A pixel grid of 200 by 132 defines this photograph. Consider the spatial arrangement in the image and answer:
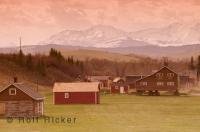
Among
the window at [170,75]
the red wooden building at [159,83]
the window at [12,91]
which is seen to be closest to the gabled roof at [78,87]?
the window at [12,91]

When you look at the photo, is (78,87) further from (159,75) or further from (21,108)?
(159,75)

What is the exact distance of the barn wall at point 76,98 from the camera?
344 feet

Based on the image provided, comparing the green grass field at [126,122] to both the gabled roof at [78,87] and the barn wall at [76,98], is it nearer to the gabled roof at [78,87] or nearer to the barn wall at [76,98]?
the barn wall at [76,98]

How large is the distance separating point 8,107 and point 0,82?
94952 millimetres

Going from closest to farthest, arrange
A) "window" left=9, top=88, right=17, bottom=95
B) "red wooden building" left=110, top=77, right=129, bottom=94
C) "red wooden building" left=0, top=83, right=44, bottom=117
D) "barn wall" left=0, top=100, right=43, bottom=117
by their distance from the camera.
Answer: "barn wall" left=0, top=100, right=43, bottom=117 → "red wooden building" left=0, top=83, right=44, bottom=117 → "window" left=9, top=88, right=17, bottom=95 → "red wooden building" left=110, top=77, right=129, bottom=94

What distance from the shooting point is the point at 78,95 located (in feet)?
346

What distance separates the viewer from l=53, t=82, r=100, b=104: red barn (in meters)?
105

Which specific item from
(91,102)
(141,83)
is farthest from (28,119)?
(141,83)

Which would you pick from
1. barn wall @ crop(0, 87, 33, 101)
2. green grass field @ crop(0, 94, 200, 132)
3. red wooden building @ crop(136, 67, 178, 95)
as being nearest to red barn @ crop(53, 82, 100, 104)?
green grass field @ crop(0, 94, 200, 132)

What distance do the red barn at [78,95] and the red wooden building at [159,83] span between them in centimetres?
3540

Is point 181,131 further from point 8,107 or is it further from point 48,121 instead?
point 8,107

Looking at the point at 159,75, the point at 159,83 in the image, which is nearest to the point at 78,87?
the point at 159,83

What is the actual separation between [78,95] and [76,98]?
60 cm

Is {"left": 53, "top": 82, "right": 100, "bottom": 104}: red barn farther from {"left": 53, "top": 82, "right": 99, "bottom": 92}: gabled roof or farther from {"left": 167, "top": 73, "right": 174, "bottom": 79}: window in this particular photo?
{"left": 167, "top": 73, "right": 174, "bottom": 79}: window
